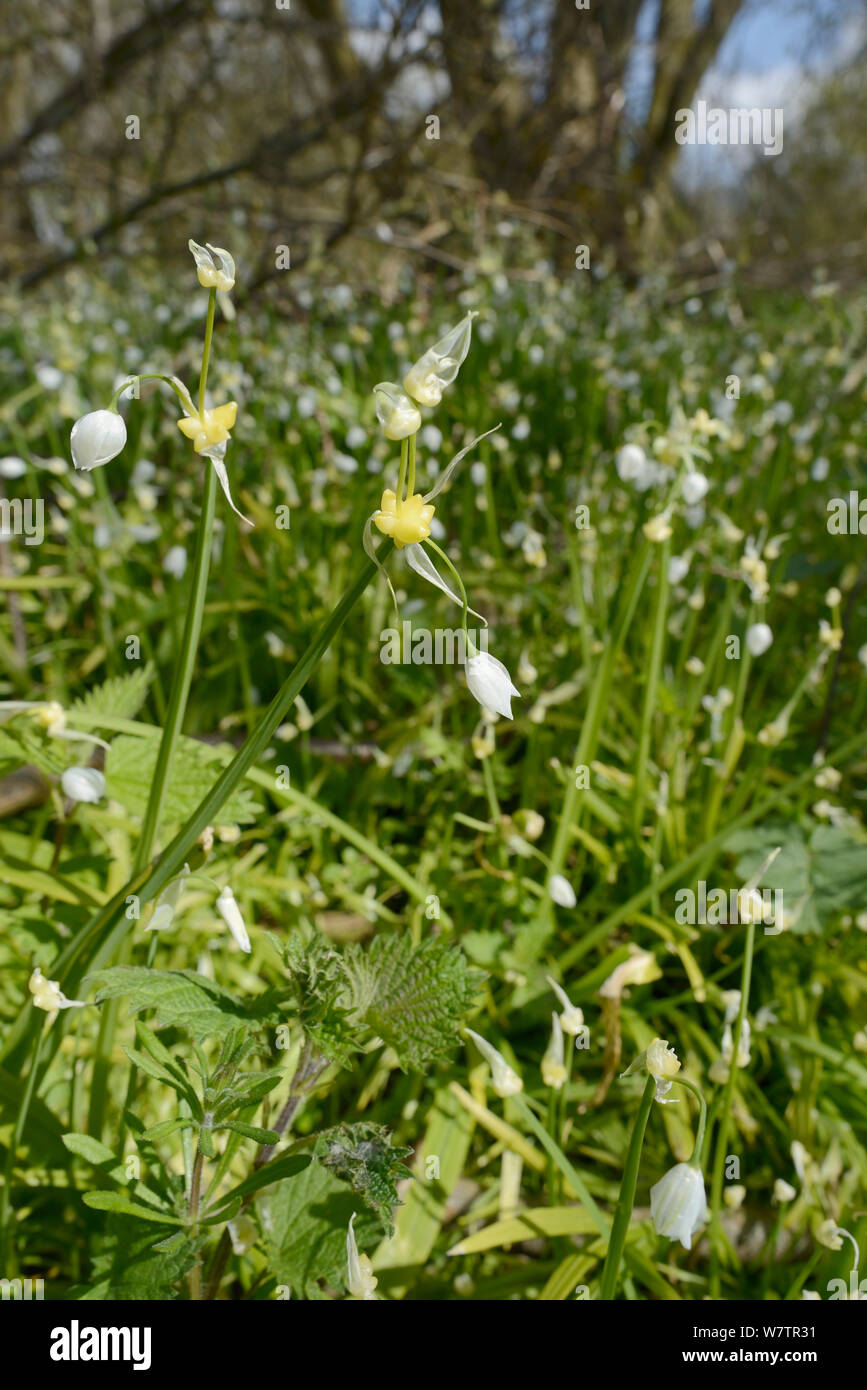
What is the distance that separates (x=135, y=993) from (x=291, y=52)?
665cm

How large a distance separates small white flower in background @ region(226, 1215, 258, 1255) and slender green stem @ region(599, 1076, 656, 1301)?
0.34m

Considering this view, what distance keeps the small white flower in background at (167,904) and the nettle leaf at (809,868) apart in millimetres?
968

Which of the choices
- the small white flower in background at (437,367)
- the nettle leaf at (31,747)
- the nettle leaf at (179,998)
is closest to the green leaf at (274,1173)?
the nettle leaf at (179,998)

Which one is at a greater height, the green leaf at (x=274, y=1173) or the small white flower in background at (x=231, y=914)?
the small white flower in background at (x=231, y=914)

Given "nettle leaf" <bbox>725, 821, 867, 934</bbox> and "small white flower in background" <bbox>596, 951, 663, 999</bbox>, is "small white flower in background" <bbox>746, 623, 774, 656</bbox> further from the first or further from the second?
"small white flower in background" <bbox>596, 951, 663, 999</bbox>

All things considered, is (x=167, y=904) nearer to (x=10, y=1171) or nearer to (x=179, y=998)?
(x=179, y=998)

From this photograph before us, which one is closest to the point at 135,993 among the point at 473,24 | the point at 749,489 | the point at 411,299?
the point at 749,489

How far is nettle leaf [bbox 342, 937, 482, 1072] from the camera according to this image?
0.89 meters

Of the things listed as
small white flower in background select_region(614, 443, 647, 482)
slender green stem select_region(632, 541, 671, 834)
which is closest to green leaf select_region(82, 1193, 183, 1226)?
slender green stem select_region(632, 541, 671, 834)

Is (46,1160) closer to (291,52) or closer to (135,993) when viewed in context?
(135,993)

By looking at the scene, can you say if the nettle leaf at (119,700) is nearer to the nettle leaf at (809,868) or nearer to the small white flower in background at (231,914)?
the small white flower in background at (231,914)

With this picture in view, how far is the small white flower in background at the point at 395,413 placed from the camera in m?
0.72

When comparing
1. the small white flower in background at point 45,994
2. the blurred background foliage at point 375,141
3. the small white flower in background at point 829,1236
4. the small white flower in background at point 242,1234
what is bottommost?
the small white flower in background at point 829,1236

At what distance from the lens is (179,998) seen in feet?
2.84
